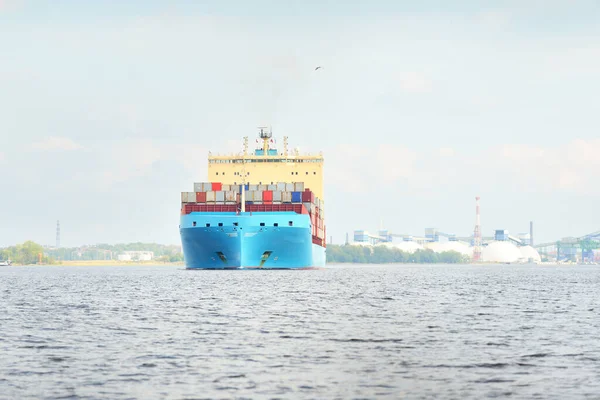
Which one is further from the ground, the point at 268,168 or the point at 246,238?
the point at 268,168

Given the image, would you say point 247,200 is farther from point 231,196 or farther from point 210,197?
point 210,197

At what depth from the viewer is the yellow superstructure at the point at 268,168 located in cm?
13100

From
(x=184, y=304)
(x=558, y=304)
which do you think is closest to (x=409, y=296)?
(x=558, y=304)

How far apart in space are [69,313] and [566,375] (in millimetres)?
28432

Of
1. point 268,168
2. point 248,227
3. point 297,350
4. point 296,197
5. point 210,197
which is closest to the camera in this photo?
point 297,350

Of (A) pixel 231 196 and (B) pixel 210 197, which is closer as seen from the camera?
(A) pixel 231 196

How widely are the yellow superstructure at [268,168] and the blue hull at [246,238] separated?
26.8m

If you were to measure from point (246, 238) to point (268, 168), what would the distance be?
34371 millimetres

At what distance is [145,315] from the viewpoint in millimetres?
42906

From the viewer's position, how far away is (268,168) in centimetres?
13212

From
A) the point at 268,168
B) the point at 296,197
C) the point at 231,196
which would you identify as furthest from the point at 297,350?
the point at 268,168

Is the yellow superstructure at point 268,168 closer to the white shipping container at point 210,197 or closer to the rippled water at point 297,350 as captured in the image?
the white shipping container at point 210,197

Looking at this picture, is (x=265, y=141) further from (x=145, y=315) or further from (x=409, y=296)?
(x=145, y=315)

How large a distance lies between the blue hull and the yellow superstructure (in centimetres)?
2681
